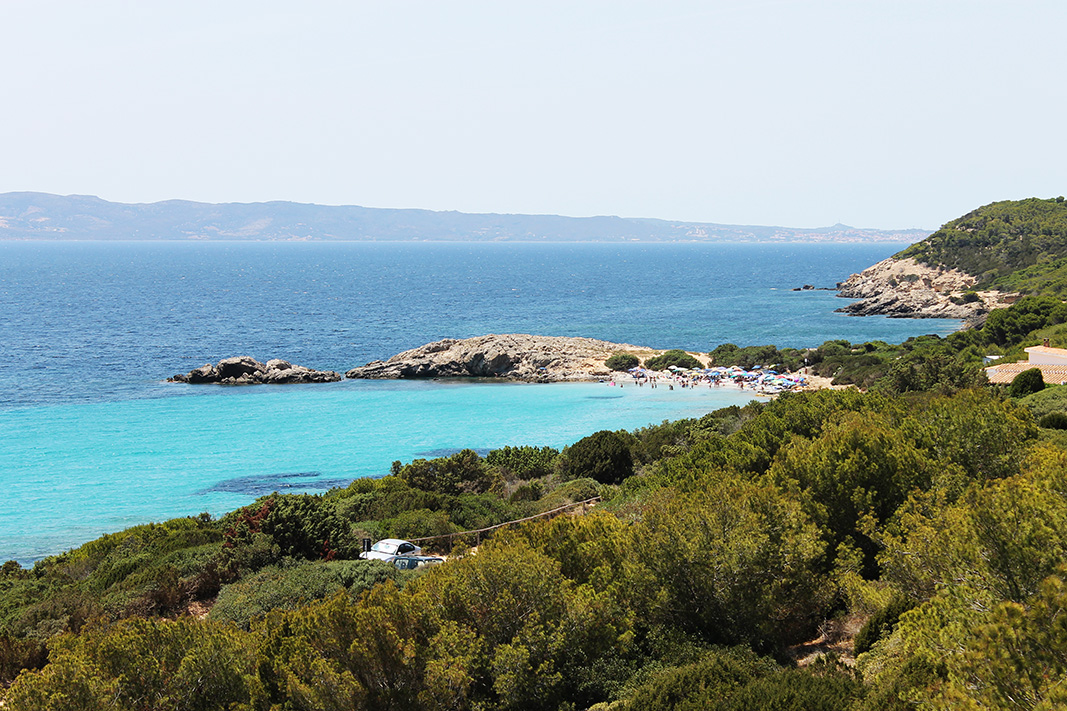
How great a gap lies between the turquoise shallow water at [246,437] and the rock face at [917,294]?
46258 millimetres

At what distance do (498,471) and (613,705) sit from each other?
21501mm

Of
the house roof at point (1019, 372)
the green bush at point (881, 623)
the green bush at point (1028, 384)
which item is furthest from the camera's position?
the house roof at point (1019, 372)

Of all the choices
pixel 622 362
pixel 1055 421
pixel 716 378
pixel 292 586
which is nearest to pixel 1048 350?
pixel 1055 421

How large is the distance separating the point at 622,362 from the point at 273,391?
26358 millimetres

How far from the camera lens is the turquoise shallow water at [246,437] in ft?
105

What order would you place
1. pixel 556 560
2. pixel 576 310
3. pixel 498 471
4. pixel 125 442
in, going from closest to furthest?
pixel 556 560
pixel 498 471
pixel 125 442
pixel 576 310

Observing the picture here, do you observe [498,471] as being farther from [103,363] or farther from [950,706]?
[103,363]

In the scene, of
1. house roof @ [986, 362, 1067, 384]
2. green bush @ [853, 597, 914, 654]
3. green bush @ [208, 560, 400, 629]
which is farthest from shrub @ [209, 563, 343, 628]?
house roof @ [986, 362, 1067, 384]

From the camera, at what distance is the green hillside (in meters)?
88.0

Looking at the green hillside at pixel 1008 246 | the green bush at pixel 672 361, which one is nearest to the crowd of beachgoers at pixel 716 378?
the green bush at pixel 672 361

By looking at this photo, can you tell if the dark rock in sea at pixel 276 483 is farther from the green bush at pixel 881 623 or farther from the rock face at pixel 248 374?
→ the green bush at pixel 881 623

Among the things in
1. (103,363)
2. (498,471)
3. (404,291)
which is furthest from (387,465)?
(404,291)

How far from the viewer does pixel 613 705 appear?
9.80m

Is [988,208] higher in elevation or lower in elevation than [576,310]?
higher
